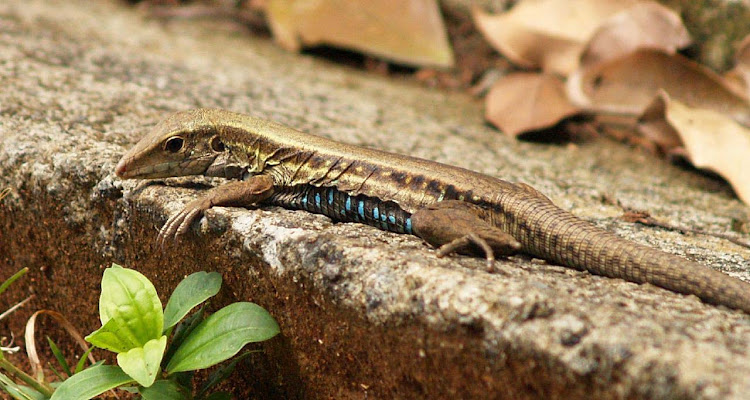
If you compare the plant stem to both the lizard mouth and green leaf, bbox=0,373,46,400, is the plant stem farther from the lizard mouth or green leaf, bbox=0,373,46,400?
the lizard mouth

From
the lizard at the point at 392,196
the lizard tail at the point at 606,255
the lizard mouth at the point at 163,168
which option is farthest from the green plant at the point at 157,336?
the lizard tail at the point at 606,255

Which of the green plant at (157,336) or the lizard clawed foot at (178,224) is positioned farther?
the lizard clawed foot at (178,224)

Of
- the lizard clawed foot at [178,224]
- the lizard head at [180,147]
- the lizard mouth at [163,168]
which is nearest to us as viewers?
the lizard clawed foot at [178,224]

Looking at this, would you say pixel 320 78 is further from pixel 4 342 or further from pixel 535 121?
pixel 4 342

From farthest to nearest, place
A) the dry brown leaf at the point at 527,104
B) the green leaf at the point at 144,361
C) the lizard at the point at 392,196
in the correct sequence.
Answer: the dry brown leaf at the point at 527,104, the lizard at the point at 392,196, the green leaf at the point at 144,361

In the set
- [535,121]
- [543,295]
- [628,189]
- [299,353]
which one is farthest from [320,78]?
[543,295]

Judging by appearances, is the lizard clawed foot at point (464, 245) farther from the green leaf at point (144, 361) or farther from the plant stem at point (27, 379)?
the plant stem at point (27, 379)
